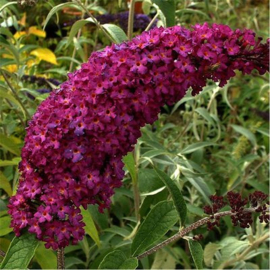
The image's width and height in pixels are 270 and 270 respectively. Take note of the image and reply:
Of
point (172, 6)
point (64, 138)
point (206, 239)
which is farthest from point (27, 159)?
point (206, 239)

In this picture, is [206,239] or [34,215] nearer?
[34,215]

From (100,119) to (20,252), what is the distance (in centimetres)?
26

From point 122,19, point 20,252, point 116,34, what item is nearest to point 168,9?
point 116,34

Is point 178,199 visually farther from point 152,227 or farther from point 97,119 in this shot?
point 97,119

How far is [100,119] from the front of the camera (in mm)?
831

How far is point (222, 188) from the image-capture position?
5.98 feet

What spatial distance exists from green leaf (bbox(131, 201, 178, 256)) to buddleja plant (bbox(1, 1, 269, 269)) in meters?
0.05

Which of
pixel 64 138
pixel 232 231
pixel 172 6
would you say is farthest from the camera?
pixel 232 231

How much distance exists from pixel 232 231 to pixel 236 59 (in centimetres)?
99

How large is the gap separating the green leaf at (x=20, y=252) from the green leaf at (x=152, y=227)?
0.67ft

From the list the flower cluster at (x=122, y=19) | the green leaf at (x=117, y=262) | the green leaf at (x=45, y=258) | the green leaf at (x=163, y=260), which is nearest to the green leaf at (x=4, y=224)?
the green leaf at (x=45, y=258)

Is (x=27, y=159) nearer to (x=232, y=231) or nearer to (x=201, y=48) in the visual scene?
(x=201, y=48)

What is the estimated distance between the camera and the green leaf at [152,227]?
948 mm

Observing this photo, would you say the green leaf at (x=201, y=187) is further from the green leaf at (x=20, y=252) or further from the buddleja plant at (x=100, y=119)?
the green leaf at (x=20, y=252)
